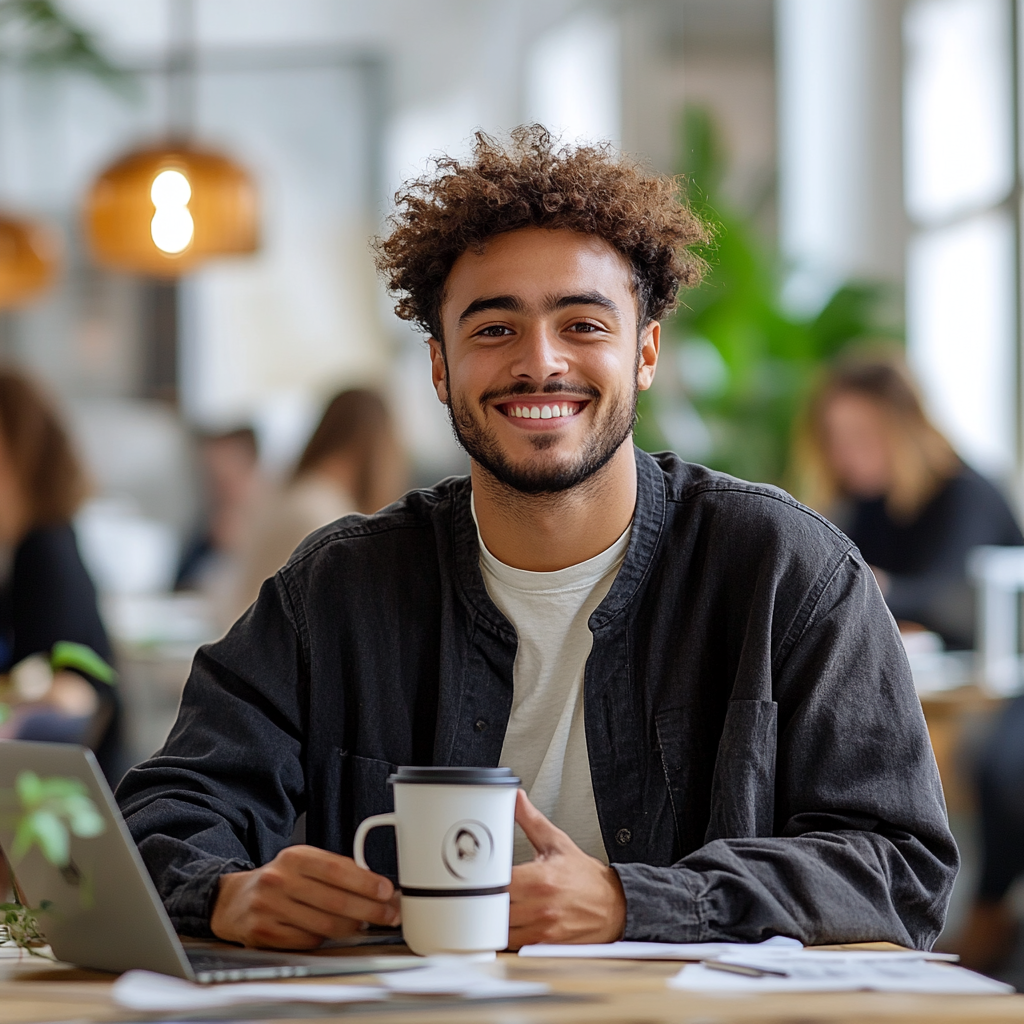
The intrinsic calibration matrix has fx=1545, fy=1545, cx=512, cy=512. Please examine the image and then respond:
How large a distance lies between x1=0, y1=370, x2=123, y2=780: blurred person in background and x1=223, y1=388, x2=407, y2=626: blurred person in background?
542 mm

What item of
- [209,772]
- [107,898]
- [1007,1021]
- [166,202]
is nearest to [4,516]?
[166,202]

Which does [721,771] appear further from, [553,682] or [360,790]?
[360,790]

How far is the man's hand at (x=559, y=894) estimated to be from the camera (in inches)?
41.4

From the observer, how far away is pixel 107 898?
954 millimetres

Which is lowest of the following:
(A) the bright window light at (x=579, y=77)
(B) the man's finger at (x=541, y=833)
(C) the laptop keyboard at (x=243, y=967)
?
(C) the laptop keyboard at (x=243, y=967)

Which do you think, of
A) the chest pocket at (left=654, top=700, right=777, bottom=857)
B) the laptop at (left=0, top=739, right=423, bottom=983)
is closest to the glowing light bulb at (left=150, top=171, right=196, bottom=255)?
the chest pocket at (left=654, top=700, right=777, bottom=857)

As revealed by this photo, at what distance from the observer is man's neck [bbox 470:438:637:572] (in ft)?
4.76

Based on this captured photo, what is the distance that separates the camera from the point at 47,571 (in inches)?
131

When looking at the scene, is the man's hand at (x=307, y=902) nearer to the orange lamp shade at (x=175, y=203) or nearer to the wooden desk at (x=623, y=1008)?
the wooden desk at (x=623, y=1008)

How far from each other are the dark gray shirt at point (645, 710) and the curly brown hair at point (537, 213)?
19cm

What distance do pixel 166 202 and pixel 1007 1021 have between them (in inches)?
149

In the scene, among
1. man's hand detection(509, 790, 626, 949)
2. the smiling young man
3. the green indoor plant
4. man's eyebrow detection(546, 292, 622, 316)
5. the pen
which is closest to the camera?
the pen

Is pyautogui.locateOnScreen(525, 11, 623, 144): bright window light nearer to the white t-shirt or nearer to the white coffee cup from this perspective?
the white t-shirt

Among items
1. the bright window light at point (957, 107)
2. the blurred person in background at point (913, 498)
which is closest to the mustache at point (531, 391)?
the blurred person in background at point (913, 498)
